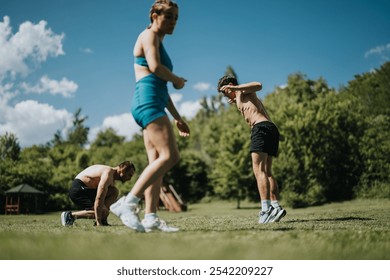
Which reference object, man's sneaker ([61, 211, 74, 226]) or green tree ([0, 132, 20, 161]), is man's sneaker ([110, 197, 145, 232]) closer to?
man's sneaker ([61, 211, 74, 226])

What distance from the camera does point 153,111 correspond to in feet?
12.0

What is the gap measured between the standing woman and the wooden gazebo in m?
18.1

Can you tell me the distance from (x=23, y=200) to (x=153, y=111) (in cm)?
2062

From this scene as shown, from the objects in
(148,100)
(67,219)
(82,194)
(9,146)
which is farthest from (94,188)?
(9,146)

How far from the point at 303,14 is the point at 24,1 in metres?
9.43

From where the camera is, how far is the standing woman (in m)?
3.66

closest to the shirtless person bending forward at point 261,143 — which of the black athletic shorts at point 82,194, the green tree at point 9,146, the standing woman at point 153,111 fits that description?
the standing woman at point 153,111

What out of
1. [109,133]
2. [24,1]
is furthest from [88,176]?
[109,133]

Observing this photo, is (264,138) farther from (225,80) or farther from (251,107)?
(225,80)

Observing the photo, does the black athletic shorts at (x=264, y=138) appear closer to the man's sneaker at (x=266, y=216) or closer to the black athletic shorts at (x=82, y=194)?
the man's sneaker at (x=266, y=216)

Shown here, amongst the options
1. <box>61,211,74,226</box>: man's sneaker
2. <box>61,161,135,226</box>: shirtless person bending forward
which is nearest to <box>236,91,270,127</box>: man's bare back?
<box>61,161,135,226</box>: shirtless person bending forward

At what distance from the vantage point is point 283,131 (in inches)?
1042

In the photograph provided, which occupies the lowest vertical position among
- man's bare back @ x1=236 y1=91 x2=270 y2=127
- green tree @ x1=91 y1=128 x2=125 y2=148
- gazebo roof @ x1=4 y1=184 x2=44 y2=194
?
gazebo roof @ x1=4 y1=184 x2=44 y2=194

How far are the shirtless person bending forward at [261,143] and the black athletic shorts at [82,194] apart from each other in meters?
3.23
